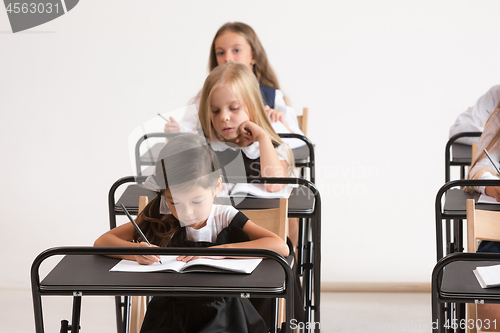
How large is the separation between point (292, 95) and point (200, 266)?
8.14 feet

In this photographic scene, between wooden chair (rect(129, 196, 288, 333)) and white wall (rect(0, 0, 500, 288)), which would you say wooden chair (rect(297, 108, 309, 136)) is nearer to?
white wall (rect(0, 0, 500, 288))

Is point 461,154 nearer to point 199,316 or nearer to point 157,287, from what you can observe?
point 199,316

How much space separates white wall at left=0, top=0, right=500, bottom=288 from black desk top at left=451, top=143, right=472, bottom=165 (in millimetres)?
911

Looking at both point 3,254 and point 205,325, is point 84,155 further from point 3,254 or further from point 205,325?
point 205,325

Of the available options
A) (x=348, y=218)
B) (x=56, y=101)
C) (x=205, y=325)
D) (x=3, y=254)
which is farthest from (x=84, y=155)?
(x=205, y=325)

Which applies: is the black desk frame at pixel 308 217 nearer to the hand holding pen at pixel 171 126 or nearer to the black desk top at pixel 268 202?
the black desk top at pixel 268 202

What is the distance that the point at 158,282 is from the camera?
146cm

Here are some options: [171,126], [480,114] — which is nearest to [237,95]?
[171,126]

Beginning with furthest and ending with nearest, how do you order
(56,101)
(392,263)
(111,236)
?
(56,101) < (392,263) < (111,236)

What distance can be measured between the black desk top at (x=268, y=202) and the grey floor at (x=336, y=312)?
2.69 ft

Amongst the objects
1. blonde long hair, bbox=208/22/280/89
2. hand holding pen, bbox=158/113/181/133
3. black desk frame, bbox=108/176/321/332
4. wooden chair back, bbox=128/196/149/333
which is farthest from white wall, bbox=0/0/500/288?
wooden chair back, bbox=128/196/149/333

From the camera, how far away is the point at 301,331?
223 centimetres

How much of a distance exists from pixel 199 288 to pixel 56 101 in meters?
2.94

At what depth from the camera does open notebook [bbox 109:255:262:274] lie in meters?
1.50
